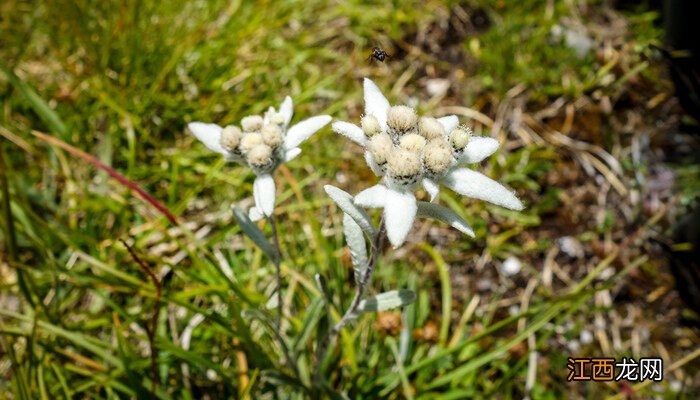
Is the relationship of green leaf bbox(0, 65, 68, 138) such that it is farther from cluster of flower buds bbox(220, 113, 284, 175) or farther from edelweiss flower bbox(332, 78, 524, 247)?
edelweiss flower bbox(332, 78, 524, 247)

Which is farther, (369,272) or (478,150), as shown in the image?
(369,272)

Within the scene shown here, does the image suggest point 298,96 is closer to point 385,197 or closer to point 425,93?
point 425,93

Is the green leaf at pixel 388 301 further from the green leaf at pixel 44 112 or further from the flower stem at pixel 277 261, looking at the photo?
the green leaf at pixel 44 112

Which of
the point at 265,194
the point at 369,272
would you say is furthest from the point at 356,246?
the point at 265,194

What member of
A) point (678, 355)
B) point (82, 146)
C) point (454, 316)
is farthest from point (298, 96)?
point (678, 355)

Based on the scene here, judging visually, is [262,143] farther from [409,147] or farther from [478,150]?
[478,150]

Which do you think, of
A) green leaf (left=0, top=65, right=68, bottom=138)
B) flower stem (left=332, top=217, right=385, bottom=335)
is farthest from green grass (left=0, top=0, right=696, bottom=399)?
flower stem (left=332, top=217, right=385, bottom=335)
